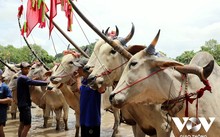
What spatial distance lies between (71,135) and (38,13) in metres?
4.13

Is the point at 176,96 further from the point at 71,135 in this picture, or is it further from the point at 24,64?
the point at 71,135

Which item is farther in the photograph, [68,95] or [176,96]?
[68,95]

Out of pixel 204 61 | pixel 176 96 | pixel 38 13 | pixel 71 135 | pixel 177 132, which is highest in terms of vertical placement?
pixel 38 13

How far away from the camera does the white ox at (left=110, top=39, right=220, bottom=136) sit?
3500 mm

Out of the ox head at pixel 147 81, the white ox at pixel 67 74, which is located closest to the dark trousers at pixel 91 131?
the ox head at pixel 147 81

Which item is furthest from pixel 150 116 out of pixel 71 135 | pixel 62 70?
pixel 71 135

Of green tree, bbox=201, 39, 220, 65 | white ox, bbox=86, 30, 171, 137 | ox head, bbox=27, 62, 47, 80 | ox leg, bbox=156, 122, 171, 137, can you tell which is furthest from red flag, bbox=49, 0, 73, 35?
green tree, bbox=201, 39, 220, 65

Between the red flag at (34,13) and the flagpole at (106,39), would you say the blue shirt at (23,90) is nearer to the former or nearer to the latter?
the red flag at (34,13)

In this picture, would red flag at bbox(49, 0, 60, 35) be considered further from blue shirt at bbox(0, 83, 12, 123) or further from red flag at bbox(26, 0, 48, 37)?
blue shirt at bbox(0, 83, 12, 123)

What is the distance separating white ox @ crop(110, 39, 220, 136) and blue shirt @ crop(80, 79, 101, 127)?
1.58 m

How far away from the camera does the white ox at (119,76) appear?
4.70m

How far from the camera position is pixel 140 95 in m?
3.59

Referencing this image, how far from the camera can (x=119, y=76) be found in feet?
16.1

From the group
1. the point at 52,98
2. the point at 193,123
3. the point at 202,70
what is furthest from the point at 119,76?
the point at 52,98
